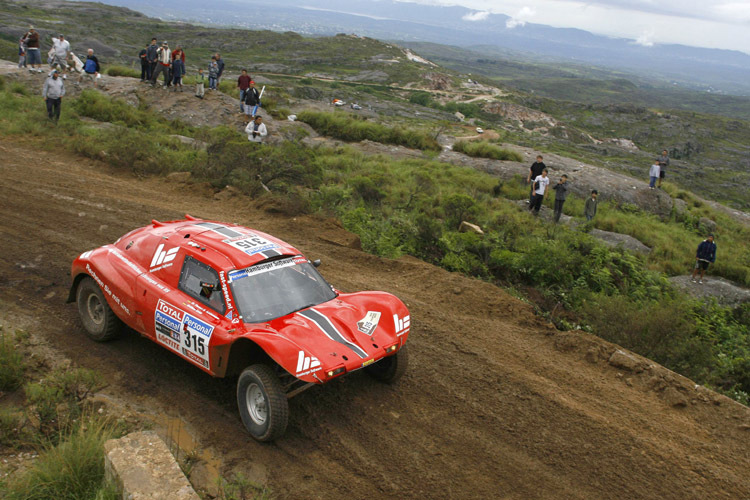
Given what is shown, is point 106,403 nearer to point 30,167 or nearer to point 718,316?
point 30,167

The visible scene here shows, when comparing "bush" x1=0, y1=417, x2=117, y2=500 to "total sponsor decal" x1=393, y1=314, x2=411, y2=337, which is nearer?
"bush" x1=0, y1=417, x2=117, y2=500


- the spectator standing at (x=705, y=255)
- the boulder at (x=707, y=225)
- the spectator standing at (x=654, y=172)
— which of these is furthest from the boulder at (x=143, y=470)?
the spectator standing at (x=654, y=172)

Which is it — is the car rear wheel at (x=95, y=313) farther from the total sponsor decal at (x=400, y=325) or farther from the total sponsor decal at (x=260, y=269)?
the total sponsor decal at (x=400, y=325)

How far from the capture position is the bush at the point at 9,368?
6048 mm

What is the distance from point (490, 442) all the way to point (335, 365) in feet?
6.28

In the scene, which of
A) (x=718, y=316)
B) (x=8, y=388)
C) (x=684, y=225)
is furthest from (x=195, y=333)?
(x=684, y=225)

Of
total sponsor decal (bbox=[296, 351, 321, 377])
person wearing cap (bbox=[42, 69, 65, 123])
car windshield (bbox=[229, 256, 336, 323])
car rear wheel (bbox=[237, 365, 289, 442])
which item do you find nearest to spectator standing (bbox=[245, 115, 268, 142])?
person wearing cap (bbox=[42, 69, 65, 123])

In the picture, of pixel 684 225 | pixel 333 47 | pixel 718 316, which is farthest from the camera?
pixel 333 47

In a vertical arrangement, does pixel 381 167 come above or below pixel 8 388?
above

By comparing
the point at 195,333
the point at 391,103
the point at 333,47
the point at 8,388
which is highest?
the point at 333,47

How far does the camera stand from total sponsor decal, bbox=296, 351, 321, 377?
522 cm

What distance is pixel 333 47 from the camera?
91188 millimetres

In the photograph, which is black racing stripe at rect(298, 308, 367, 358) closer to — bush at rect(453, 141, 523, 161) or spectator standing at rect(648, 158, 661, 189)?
bush at rect(453, 141, 523, 161)

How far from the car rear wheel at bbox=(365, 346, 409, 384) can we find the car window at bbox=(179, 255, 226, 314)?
1985 mm
